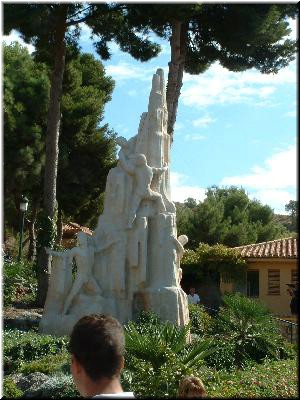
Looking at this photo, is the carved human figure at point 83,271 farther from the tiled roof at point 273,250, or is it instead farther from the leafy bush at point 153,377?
the tiled roof at point 273,250

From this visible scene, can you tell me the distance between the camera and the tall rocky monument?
1366cm

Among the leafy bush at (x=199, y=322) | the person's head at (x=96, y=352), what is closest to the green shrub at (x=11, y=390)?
the leafy bush at (x=199, y=322)

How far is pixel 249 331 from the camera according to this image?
40.8 feet

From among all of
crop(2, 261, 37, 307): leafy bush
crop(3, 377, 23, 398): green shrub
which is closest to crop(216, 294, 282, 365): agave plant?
crop(3, 377, 23, 398): green shrub

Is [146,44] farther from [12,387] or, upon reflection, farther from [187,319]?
[12,387]

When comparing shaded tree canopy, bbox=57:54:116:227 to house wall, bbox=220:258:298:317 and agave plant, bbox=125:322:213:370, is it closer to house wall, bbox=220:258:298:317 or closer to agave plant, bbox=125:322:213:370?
house wall, bbox=220:258:298:317

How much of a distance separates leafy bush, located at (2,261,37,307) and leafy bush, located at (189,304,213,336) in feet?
20.4

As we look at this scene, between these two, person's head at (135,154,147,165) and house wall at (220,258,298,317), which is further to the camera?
house wall at (220,258,298,317)

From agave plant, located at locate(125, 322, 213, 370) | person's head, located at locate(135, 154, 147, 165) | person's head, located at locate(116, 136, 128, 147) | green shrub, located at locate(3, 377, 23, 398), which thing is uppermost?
person's head, located at locate(116, 136, 128, 147)

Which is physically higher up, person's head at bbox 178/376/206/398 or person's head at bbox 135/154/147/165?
person's head at bbox 135/154/147/165

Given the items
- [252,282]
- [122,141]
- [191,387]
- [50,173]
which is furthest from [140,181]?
[252,282]

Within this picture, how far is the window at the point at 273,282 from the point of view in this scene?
97.2 feet

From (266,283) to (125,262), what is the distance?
1700cm

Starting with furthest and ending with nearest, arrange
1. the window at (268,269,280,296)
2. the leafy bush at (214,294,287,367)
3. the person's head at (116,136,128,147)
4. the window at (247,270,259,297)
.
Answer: the window at (247,270,259,297), the window at (268,269,280,296), the person's head at (116,136,128,147), the leafy bush at (214,294,287,367)
